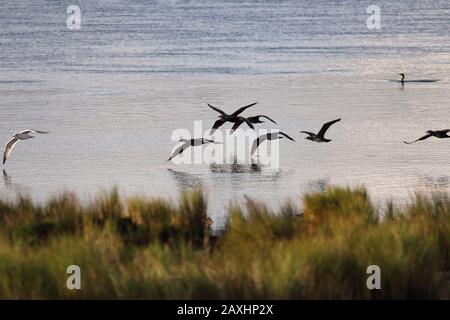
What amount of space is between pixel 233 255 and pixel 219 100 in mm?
17100

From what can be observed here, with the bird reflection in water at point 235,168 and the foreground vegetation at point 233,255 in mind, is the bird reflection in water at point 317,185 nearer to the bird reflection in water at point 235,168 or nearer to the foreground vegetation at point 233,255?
the bird reflection in water at point 235,168

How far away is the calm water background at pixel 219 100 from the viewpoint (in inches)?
723

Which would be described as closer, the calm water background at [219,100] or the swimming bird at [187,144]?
the calm water background at [219,100]

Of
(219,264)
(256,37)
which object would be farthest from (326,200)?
(256,37)

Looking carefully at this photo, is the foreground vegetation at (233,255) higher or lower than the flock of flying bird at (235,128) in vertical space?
lower

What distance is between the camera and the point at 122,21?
6444cm

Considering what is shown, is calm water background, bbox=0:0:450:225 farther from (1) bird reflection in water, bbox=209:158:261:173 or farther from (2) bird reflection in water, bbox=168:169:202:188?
(1) bird reflection in water, bbox=209:158:261:173

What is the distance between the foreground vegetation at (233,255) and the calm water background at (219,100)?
93.9 inches

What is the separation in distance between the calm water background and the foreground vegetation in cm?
239

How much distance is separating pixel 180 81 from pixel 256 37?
17965mm

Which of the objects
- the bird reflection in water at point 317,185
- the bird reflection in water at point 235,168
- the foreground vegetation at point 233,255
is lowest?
the foreground vegetation at point 233,255

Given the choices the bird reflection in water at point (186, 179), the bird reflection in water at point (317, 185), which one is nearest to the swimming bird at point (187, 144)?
the bird reflection in water at point (186, 179)

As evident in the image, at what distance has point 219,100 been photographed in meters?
27.6
